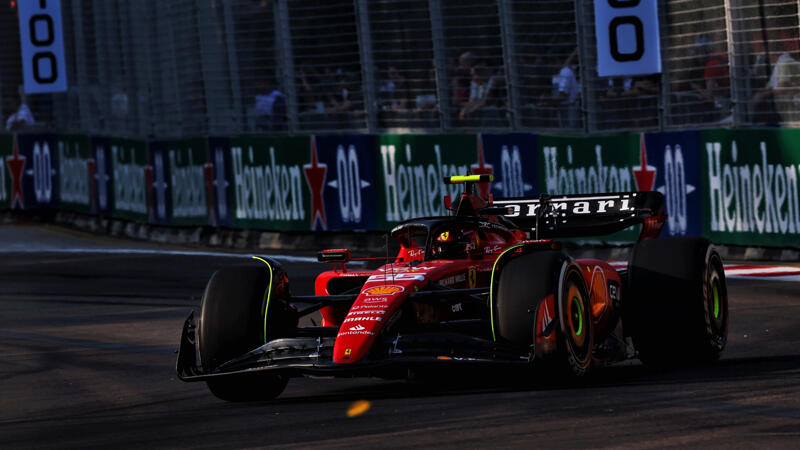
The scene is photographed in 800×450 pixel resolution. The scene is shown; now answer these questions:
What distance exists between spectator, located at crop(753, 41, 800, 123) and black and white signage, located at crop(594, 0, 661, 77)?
1516mm

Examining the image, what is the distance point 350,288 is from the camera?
9969 mm

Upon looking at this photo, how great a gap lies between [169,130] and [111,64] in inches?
103

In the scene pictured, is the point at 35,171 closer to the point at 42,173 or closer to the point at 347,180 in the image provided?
the point at 42,173

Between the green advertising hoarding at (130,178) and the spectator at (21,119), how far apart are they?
3.26 m

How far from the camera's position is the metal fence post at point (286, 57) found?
2120cm

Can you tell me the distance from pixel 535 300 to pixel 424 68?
1166 cm

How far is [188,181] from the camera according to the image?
23.3 m

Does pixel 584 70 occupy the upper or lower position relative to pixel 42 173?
upper

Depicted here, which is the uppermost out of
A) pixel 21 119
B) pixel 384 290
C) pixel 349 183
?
pixel 21 119

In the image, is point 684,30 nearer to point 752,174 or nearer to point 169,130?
point 752,174

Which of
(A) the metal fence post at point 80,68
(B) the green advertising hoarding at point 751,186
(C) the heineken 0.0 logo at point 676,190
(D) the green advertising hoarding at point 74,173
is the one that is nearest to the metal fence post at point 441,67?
(C) the heineken 0.0 logo at point 676,190

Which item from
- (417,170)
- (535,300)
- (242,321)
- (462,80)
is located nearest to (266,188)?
(417,170)

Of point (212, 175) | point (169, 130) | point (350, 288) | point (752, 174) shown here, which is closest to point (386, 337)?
point (350, 288)

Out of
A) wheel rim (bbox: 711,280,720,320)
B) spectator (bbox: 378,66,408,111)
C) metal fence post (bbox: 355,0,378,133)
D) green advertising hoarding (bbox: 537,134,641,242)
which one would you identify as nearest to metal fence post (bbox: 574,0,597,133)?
green advertising hoarding (bbox: 537,134,641,242)
